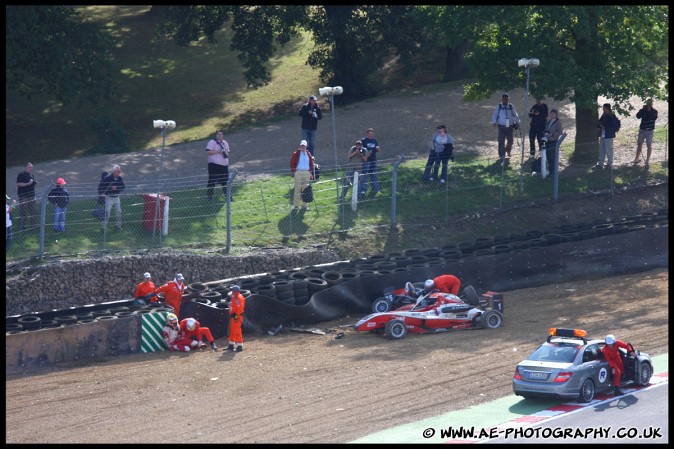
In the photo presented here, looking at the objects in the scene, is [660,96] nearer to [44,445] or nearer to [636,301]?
[636,301]

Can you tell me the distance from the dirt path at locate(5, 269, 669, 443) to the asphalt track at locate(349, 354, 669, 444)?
0.98 feet

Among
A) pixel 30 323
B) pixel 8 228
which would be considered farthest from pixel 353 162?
pixel 30 323

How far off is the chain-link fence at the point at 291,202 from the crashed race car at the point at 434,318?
16.9 ft

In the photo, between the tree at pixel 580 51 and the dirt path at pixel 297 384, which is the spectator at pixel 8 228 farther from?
the tree at pixel 580 51

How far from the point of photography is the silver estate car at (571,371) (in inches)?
597

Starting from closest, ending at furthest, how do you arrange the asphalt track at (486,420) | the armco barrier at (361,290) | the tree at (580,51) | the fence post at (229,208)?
the asphalt track at (486,420), the armco barrier at (361,290), the fence post at (229,208), the tree at (580,51)

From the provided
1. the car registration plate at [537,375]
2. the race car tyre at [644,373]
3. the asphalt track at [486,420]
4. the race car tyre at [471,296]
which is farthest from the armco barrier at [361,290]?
the race car tyre at [644,373]

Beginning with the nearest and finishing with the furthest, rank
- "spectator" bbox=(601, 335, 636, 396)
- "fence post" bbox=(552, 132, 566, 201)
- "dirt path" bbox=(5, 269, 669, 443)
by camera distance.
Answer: "dirt path" bbox=(5, 269, 669, 443) < "spectator" bbox=(601, 335, 636, 396) < "fence post" bbox=(552, 132, 566, 201)

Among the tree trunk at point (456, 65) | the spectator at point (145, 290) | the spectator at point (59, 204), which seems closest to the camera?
the spectator at point (145, 290)

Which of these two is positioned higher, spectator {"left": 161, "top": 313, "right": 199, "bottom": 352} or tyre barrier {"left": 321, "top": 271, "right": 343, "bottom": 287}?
tyre barrier {"left": 321, "top": 271, "right": 343, "bottom": 287}

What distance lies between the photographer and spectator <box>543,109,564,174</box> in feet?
90.5

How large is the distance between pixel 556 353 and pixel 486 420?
2.01 m

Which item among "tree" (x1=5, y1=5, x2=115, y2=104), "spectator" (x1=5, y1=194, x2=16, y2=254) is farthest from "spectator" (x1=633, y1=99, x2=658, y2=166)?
"tree" (x1=5, y1=5, x2=115, y2=104)

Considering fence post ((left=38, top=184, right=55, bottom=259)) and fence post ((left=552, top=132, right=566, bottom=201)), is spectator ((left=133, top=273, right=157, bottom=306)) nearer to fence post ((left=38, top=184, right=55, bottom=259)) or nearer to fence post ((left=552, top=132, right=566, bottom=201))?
fence post ((left=38, top=184, right=55, bottom=259))
